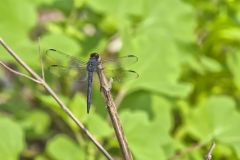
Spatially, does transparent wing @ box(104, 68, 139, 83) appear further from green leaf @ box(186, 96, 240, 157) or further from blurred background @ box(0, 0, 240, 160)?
green leaf @ box(186, 96, 240, 157)

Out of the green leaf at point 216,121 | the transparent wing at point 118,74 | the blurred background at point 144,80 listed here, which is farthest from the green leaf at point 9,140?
the green leaf at point 216,121

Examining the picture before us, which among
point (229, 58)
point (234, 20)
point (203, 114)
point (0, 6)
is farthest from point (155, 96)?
point (0, 6)

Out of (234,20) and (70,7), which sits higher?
(234,20)

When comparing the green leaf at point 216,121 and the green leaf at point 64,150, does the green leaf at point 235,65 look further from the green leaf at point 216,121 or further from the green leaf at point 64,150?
the green leaf at point 64,150

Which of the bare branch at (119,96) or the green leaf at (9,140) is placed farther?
the bare branch at (119,96)

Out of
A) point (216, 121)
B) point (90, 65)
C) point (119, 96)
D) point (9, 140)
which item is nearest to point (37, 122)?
point (119, 96)

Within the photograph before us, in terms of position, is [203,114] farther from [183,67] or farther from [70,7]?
[70,7]

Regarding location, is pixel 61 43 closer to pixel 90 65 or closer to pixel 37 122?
pixel 37 122

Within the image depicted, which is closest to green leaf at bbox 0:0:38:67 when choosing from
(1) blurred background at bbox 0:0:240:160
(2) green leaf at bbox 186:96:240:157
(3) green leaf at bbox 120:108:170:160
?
(1) blurred background at bbox 0:0:240:160
